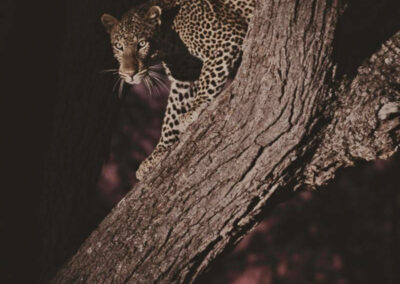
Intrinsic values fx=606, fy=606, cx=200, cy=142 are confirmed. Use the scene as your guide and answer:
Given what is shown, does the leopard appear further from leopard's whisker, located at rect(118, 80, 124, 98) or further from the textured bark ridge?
the textured bark ridge

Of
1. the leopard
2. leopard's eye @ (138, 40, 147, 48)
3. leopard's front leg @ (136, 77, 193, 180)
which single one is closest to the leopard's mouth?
the leopard

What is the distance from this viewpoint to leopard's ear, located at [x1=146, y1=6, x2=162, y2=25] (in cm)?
371

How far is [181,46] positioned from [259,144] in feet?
4.55

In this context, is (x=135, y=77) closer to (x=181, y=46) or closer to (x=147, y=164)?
(x=181, y=46)

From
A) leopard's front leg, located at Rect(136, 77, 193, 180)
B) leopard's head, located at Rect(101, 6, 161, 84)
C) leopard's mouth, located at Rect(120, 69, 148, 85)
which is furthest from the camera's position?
leopard's front leg, located at Rect(136, 77, 193, 180)

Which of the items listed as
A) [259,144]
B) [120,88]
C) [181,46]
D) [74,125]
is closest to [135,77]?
[120,88]

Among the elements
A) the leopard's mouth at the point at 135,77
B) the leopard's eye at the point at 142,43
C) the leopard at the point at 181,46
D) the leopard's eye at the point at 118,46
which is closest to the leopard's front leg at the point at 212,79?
the leopard at the point at 181,46

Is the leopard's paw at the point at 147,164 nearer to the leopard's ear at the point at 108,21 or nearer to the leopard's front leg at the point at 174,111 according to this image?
the leopard's front leg at the point at 174,111

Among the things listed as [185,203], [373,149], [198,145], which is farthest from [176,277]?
[373,149]

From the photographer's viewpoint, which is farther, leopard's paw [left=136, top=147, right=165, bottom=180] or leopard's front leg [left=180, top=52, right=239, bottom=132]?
leopard's paw [left=136, top=147, right=165, bottom=180]

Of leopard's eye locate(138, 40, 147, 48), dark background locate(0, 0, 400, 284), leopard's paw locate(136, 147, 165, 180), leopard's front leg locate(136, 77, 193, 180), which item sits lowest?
dark background locate(0, 0, 400, 284)

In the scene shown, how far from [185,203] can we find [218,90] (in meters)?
0.90

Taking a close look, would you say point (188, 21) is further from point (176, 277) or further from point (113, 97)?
point (176, 277)

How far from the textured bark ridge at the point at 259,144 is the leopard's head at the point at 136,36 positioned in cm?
101
